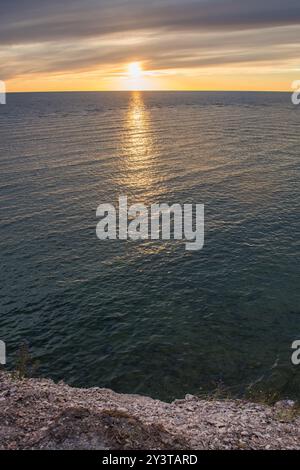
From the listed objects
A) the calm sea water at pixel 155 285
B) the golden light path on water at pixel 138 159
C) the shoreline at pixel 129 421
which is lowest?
the shoreline at pixel 129 421

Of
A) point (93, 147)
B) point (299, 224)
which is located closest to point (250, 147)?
point (93, 147)

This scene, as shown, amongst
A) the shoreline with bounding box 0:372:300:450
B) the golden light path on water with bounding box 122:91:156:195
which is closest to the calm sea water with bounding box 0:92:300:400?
the golden light path on water with bounding box 122:91:156:195

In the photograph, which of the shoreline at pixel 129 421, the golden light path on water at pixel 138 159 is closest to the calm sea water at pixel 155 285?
the golden light path on water at pixel 138 159

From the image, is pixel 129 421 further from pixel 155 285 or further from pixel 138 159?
pixel 138 159

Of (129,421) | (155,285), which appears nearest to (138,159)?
(155,285)

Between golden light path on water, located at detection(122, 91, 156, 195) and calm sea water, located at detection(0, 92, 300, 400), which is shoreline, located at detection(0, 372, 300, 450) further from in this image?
golden light path on water, located at detection(122, 91, 156, 195)

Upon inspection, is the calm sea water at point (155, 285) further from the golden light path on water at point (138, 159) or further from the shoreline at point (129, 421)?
the shoreline at point (129, 421)
